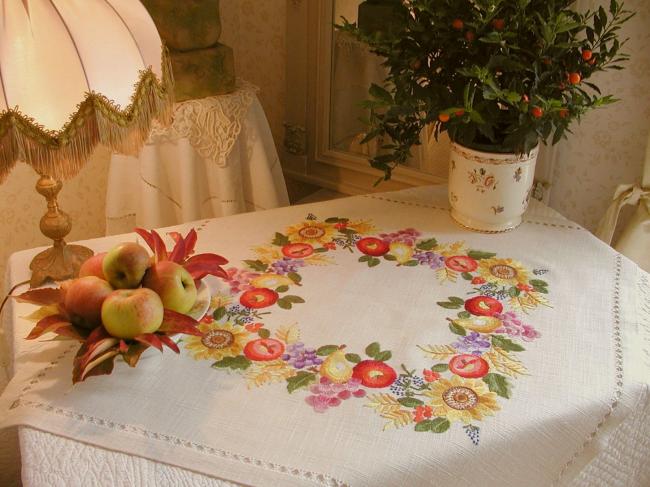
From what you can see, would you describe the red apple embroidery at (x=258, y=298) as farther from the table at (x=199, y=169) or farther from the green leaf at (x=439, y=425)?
the table at (x=199, y=169)

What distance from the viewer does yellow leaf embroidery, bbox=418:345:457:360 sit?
107cm

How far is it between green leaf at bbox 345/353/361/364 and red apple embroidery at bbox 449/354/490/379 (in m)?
0.13

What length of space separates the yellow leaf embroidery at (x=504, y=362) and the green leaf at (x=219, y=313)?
41cm

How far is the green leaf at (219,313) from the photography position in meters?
1.15

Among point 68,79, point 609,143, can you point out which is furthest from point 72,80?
point 609,143

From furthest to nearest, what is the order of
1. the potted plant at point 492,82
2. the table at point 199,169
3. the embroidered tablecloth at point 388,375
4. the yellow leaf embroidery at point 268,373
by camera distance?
the table at point 199,169, the potted plant at point 492,82, the yellow leaf embroidery at point 268,373, the embroidered tablecloth at point 388,375

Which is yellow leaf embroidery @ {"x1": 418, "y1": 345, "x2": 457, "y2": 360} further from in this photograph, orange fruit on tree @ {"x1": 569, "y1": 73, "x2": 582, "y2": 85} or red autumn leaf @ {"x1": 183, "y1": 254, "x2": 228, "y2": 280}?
orange fruit on tree @ {"x1": 569, "y1": 73, "x2": 582, "y2": 85}

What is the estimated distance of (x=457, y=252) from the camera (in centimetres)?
134

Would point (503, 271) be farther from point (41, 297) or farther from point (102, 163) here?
point (102, 163)

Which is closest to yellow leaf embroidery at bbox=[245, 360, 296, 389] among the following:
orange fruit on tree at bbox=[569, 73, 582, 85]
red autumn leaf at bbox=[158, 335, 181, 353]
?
red autumn leaf at bbox=[158, 335, 181, 353]

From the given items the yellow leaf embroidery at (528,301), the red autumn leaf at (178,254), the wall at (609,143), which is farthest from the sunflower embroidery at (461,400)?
the wall at (609,143)

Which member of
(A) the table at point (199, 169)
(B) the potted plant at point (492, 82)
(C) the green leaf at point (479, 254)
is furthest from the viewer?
(A) the table at point (199, 169)

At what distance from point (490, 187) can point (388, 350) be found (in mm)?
436

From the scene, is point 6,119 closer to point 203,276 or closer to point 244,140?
point 203,276
